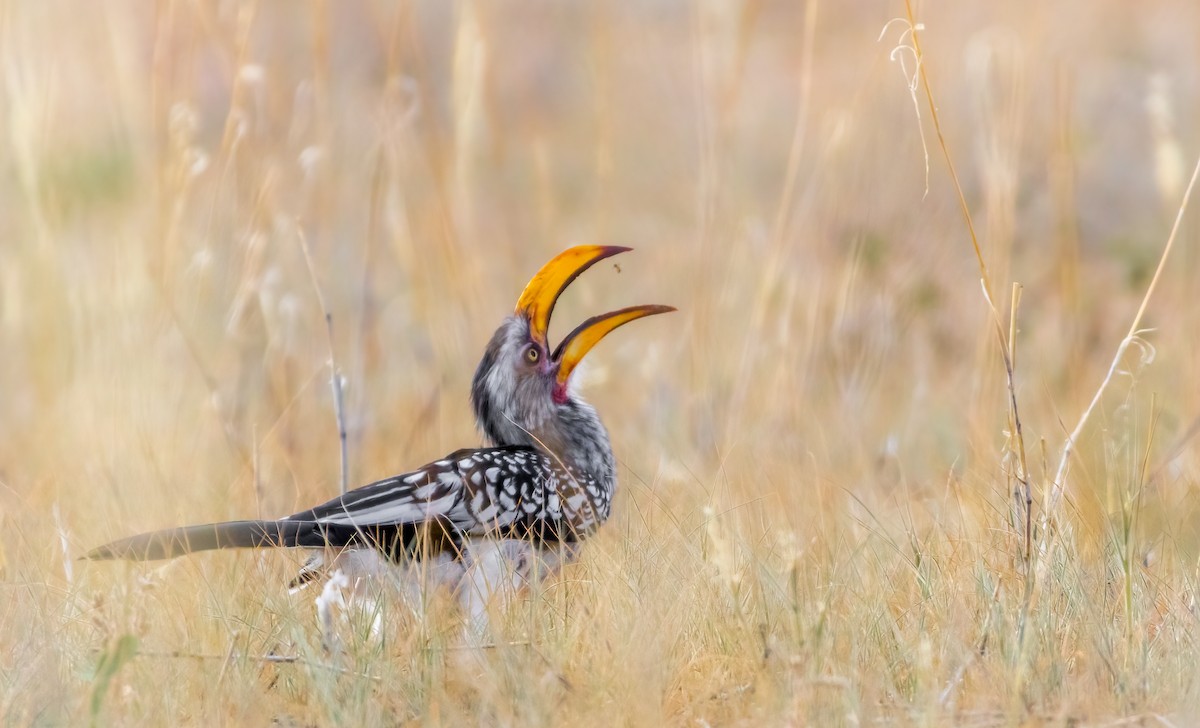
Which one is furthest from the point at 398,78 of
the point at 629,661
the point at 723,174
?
the point at 629,661

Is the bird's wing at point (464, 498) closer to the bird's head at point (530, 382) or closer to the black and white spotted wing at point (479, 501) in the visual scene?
the black and white spotted wing at point (479, 501)

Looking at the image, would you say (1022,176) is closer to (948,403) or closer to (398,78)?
(948,403)

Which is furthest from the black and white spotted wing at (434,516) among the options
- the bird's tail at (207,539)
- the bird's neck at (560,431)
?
the bird's neck at (560,431)

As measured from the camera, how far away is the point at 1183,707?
2.10 m

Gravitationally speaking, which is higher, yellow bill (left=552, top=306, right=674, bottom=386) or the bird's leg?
yellow bill (left=552, top=306, right=674, bottom=386)

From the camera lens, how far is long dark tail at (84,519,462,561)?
2777 mm

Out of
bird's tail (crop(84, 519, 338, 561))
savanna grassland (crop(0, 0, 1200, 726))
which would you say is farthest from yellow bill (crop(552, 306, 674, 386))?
bird's tail (crop(84, 519, 338, 561))

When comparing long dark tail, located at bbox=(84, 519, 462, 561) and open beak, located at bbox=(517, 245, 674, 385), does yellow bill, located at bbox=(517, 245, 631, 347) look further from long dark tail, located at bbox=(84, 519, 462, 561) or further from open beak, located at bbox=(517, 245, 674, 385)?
long dark tail, located at bbox=(84, 519, 462, 561)

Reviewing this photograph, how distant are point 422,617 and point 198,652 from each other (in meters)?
0.40

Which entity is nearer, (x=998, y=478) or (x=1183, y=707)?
(x=1183, y=707)

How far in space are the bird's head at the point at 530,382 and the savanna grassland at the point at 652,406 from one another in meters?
0.29

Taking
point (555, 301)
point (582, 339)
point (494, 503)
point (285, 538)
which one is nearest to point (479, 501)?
point (494, 503)

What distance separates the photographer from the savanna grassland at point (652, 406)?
2.32 meters

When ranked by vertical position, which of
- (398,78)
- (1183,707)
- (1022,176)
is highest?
(398,78)
